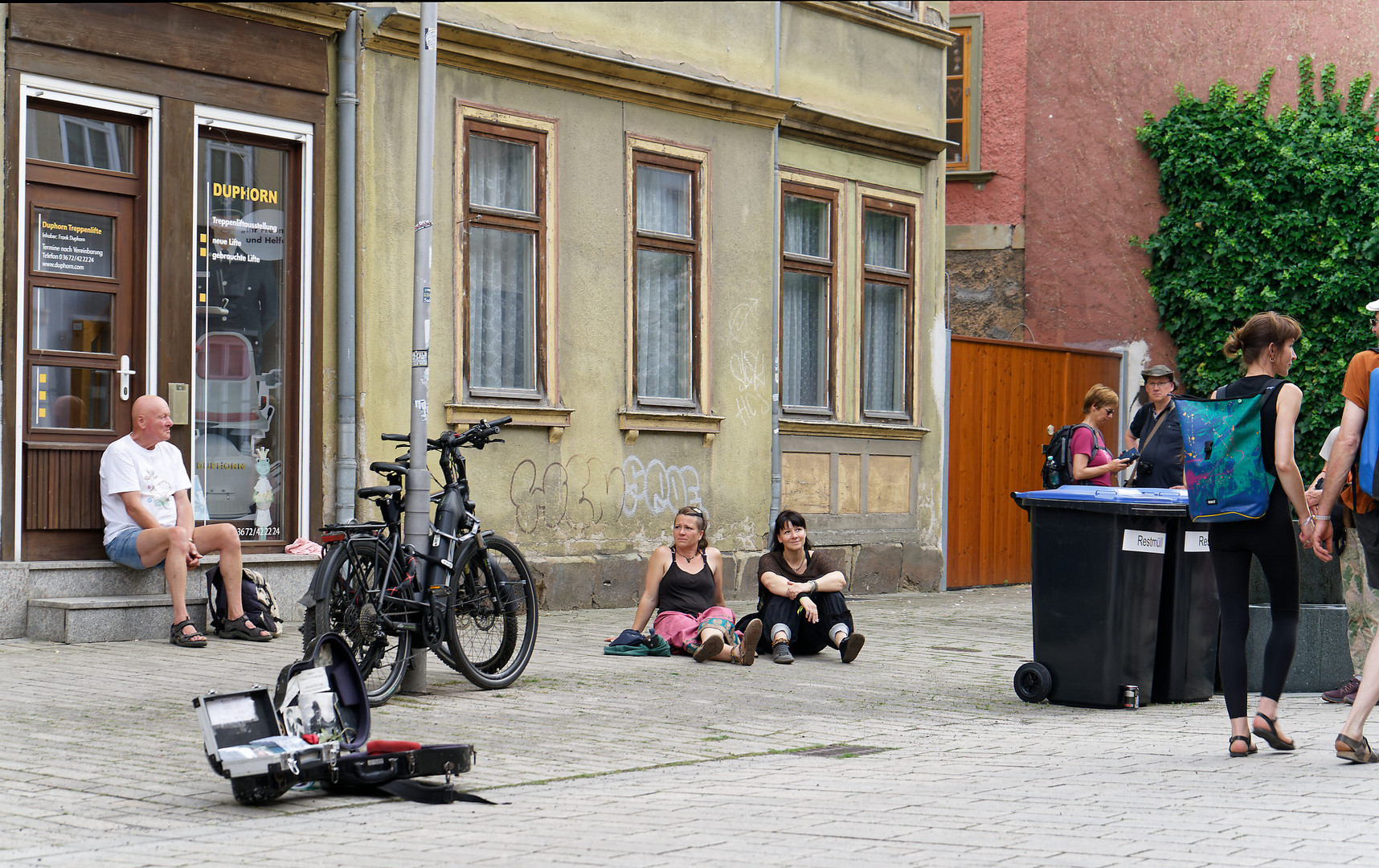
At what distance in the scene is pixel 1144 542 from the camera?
28.2ft

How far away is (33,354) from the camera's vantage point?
10609 mm

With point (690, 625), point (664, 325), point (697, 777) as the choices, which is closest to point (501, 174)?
point (664, 325)

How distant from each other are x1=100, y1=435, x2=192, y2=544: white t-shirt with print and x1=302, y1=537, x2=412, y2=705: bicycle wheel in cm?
301

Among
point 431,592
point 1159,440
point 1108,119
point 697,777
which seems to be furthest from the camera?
point 1108,119

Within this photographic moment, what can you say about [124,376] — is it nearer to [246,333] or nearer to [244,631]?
[246,333]

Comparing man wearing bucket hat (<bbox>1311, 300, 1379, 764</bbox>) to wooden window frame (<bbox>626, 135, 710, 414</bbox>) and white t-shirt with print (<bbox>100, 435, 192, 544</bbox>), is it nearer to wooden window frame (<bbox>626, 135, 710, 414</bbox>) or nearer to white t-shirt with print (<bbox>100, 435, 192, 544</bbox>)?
white t-shirt with print (<bbox>100, 435, 192, 544</bbox>)

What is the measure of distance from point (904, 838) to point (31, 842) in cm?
263

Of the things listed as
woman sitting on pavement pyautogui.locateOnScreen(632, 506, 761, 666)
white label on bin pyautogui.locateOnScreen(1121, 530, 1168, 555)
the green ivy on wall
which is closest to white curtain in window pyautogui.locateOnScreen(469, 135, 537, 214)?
woman sitting on pavement pyautogui.locateOnScreen(632, 506, 761, 666)

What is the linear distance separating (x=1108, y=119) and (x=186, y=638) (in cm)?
1429

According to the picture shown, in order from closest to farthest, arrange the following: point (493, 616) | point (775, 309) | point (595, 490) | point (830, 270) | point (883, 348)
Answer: point (493, 616), point (595, 490), point (775, 309), point (830, 270), point (883, 348)

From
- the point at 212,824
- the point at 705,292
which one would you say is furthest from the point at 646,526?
the point at 212,824

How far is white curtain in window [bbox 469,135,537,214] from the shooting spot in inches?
515

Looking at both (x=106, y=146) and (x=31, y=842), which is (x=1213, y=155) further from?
(x=31, y=842)

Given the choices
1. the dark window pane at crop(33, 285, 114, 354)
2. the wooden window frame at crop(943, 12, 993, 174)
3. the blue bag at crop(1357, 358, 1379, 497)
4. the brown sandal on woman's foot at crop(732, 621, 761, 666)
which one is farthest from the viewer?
the wooden window frame at crop(943, 12, 993, 174)
